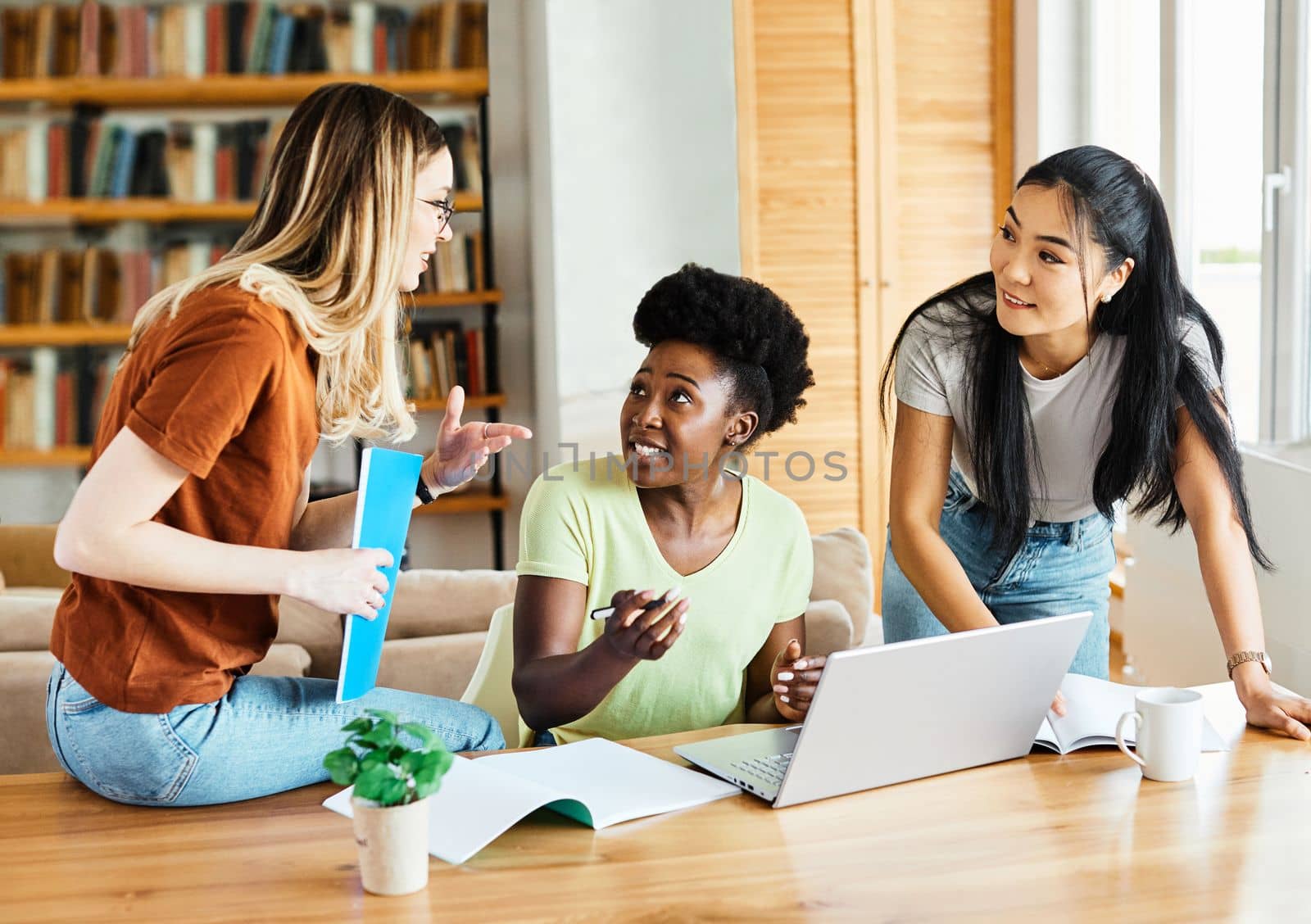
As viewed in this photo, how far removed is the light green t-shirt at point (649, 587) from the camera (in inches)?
65.0

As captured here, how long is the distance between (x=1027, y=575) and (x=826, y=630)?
35 cm

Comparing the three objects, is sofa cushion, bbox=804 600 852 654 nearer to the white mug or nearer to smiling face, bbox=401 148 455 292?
the white mug

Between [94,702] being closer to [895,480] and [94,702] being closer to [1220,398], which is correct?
[895,480]

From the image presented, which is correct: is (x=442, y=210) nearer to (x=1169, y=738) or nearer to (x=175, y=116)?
(x=1169, y=738)

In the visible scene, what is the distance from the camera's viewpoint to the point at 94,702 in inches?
50.9

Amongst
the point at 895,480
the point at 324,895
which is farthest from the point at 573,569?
the point at 324,895

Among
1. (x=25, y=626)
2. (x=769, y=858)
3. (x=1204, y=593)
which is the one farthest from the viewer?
(x=1204, y=593)

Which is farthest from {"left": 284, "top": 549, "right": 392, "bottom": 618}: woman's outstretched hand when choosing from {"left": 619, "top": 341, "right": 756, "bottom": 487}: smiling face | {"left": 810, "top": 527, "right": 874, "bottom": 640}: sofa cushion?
{"left": 810, "top": 527, "right": 874, "bottom": 640}: sofa cushion

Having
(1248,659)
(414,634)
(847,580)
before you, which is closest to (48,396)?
(414,634)

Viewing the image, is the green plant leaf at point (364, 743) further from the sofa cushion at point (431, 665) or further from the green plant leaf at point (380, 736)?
the sofa cushion at point (431, 665)

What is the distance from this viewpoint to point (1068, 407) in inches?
72.2

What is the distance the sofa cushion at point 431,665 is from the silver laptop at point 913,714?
808 mm

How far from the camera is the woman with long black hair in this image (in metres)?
1.67

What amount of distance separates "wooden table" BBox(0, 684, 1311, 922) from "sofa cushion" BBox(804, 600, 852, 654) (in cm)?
77
